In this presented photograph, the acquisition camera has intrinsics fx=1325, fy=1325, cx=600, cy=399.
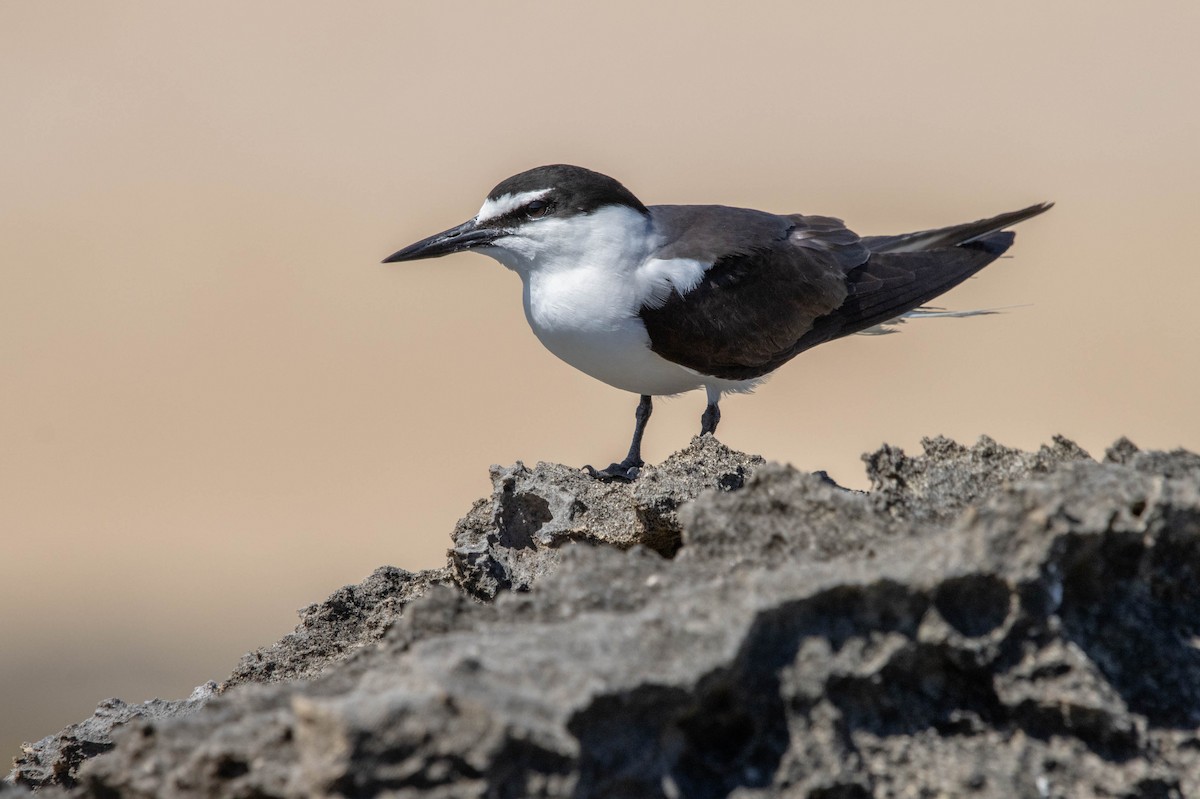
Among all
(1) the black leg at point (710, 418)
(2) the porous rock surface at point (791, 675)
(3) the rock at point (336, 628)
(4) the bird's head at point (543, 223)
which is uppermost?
(4) the bird's head at point (543, 223)

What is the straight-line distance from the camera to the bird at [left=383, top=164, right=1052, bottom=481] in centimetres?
573

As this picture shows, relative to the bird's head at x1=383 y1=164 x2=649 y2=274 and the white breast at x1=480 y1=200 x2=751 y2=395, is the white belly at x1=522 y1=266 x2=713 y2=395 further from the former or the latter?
the bird's head at x1=383 y1=164 x2=649 y2=274

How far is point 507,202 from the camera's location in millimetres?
5805

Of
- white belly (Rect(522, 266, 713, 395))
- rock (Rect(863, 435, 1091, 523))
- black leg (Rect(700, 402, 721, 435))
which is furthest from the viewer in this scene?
black leg (Rect(700, 402, 721, 435))

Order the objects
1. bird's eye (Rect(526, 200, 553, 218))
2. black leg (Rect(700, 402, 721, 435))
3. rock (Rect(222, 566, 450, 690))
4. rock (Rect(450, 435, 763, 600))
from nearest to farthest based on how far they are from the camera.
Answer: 1. rock (Rect(222, 566, 450, 690))
2. rock (Rect(450, 435, 763, 600))
3. bird's eye (Rect(526, 200, 553, 218))
4. black leg (Rect(700, 402, 721, 435))

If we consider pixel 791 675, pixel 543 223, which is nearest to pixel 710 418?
pixel 543 223

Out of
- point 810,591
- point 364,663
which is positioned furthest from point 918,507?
point 364,663

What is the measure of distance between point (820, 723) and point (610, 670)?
36 cm

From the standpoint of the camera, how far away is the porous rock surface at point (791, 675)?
5.72ft

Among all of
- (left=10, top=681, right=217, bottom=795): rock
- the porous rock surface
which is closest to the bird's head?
(left=10, top=681, right=217, bottom=795): rock

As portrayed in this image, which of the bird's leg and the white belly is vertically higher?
the white belly

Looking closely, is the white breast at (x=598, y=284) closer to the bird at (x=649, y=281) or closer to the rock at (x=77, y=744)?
the bird at (x=649, y=281)

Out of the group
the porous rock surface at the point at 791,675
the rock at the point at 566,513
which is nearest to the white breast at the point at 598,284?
the rock at the point at 566,513

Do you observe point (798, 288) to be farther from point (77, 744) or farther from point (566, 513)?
point (77, 744)
